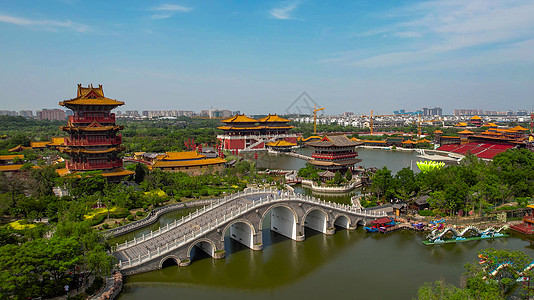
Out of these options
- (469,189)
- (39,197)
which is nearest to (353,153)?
(469,189)

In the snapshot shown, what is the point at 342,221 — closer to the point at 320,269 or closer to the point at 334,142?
the point at 320,269

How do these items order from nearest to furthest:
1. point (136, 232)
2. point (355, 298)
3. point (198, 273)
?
point (355, 298) < point (198, 273) < point (136, 232)

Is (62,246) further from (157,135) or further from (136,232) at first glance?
(157,135)

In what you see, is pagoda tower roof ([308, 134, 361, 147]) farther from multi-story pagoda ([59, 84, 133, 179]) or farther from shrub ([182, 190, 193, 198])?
multi-story pagoda ([59, 84, 133, 179])

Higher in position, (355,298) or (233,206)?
(233,206)

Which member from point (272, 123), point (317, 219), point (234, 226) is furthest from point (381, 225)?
point (272, 123)

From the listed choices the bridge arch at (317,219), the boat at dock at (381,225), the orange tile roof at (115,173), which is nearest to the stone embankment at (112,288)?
the bridge arch at (317,219)
